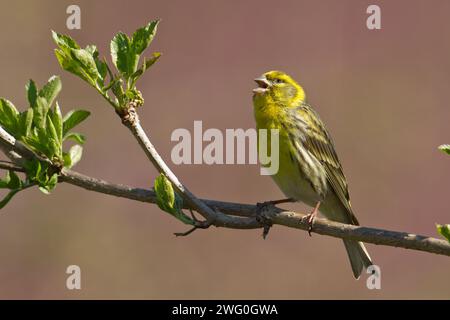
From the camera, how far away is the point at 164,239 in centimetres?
779

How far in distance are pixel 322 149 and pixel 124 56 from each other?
193cm

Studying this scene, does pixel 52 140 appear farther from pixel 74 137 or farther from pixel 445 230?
pixel 445 230

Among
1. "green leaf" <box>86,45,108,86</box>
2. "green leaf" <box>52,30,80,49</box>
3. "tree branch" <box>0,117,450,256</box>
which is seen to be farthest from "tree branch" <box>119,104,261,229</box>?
"green leaf" <box>52,30,80,49</box>

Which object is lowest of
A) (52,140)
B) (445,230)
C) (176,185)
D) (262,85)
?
(445,230)

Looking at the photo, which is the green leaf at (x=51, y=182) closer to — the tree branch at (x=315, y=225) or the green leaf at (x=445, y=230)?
the tree branch at (x=315, y=225)

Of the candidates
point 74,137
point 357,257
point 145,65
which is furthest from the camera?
point 357,257

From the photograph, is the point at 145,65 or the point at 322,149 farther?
the point at 322,149

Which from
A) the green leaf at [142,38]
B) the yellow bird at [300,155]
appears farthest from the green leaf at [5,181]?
the yellow bird at [300,155]

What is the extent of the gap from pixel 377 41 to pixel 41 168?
8.26 meters

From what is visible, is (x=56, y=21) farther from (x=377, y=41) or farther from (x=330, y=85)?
(x=377, y=41)

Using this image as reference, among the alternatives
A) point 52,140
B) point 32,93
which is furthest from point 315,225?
point 32,93

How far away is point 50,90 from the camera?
2.15 m

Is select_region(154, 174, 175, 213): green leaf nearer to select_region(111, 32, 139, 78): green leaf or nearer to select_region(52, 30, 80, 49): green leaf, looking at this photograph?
select_region(111, 32, 139, 78): green leaf

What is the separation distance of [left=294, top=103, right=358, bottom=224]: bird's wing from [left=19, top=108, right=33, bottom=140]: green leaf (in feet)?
6.01
